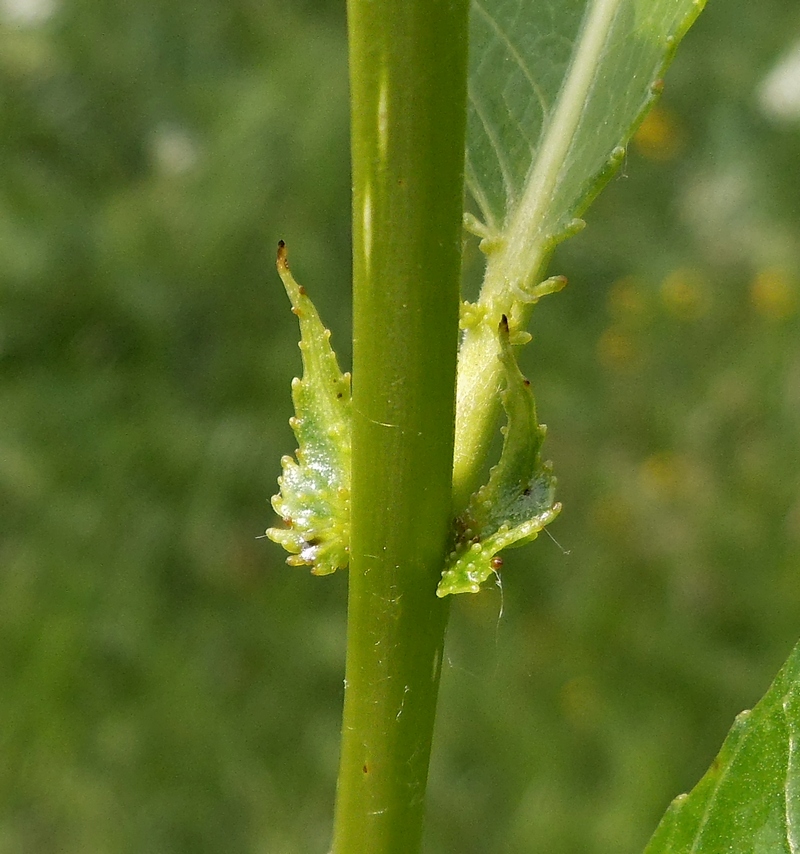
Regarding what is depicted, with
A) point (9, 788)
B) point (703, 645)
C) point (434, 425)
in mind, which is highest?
point (703, 645)

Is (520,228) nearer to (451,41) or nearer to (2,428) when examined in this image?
(451,41)

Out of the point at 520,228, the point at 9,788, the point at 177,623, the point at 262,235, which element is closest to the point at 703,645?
the point at 177,623

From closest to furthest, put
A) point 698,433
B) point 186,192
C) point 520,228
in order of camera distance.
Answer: point 520,228, point 186,192, point 698,433

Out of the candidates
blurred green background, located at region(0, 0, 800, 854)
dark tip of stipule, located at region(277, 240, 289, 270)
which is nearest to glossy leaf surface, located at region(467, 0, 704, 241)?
dark tip of stipule, located at region(277, 240, 289, 270)

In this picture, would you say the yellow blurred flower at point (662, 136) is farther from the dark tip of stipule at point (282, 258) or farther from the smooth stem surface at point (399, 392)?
the smooth stem surface at point (399, 392)

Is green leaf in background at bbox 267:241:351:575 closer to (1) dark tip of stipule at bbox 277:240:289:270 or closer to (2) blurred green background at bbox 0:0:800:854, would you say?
(1) dark tip of stipule at bbox 277:240:289:270

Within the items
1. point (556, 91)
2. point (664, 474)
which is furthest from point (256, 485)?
point (556, 91)

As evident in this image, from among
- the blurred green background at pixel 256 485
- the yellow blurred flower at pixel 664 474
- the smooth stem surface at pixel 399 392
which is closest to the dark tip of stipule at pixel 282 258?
the smooth stem surface at pixel 399 392
